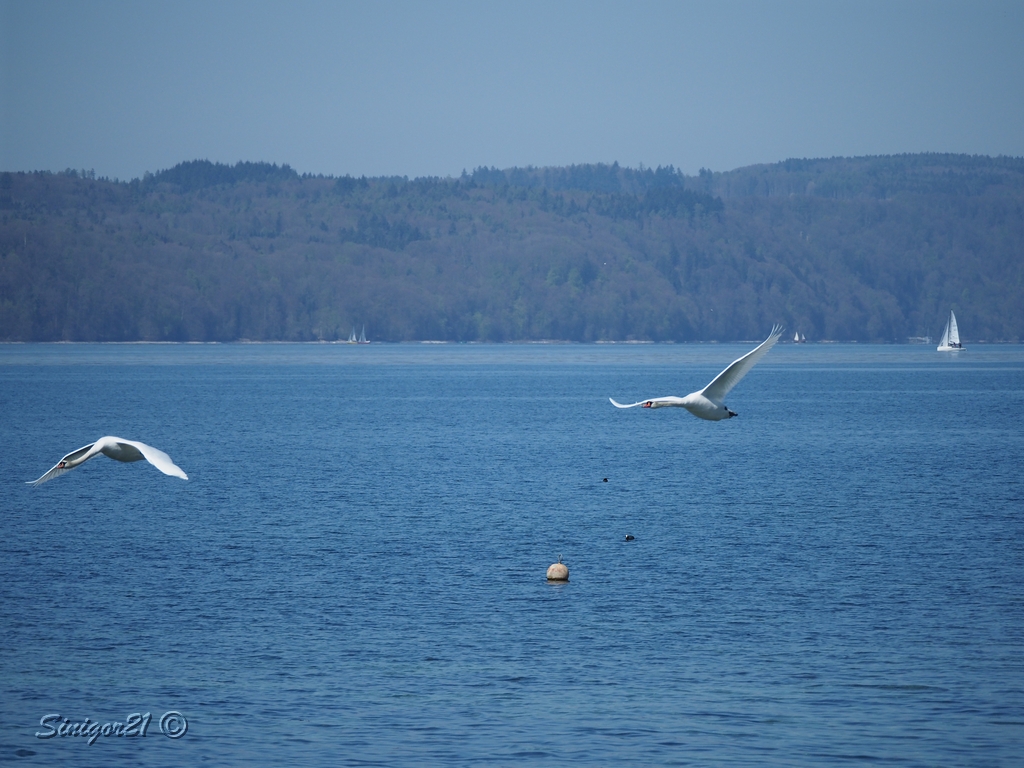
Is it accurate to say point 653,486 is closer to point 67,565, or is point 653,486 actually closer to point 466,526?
point 466,526

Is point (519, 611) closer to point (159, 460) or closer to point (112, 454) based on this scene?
point (112, 454)

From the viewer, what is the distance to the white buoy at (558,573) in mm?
45812

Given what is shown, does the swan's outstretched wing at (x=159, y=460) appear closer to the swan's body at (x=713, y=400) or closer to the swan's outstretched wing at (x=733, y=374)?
the swan's body at (x=713, y=400)

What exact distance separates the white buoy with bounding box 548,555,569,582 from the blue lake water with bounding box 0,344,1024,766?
0.59m

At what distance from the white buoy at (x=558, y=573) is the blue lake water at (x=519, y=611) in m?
0.59

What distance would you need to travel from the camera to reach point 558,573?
151 ft

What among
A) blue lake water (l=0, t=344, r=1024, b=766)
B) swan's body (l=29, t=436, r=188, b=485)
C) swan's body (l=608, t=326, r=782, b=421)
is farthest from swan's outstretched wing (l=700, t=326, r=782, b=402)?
swan's body (l=29, t=436, r=188, b=485)

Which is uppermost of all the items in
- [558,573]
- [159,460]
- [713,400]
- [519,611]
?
[713,400]

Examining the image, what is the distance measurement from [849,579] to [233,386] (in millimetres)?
160026

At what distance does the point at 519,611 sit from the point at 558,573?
4918 mm

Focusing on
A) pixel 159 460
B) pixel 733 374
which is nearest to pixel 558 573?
pixel 733 374

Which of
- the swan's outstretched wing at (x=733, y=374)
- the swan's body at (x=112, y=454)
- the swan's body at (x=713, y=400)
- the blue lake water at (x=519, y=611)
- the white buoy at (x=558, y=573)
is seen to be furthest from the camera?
the white buoy at (x=558, y=573)

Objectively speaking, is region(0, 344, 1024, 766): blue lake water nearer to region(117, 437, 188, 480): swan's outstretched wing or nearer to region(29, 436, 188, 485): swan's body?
region(29, 436, 188, 485): swan's body

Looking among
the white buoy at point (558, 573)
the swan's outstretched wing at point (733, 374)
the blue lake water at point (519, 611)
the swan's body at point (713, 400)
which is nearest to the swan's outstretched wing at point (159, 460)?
the blue lake water at point (519, 611)
